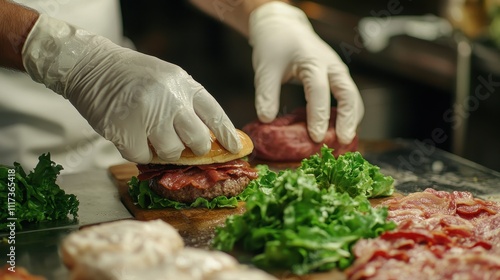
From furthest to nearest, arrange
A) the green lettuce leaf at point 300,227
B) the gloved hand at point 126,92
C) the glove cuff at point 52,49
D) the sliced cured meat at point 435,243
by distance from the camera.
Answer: the glove cuff at point 52,49
the gloved hand at point 126,92
the green lettuce leaf at point 300,227
the sliced cured meat at point 435,243

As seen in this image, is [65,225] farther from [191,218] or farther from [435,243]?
[435,243]

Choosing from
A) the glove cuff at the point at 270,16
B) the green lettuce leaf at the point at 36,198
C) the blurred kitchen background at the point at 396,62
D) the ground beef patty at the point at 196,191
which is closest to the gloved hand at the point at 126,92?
the ground beef patty at the point at 196,191

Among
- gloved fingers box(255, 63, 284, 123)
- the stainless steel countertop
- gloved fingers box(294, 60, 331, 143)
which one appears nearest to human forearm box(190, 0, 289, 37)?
gloved fingers box(255, 63, 284, 123)

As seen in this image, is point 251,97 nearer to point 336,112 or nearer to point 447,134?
point 447,134

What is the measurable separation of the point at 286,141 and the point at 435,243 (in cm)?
176

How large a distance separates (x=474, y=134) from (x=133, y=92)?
455 centimetres

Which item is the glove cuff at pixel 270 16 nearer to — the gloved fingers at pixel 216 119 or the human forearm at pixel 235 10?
the human forearm at pixel 235 10

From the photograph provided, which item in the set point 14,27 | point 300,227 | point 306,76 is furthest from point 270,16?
point 300,227

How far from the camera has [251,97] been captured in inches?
344

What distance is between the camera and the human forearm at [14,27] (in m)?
3.57

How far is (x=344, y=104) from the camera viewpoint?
185 inches

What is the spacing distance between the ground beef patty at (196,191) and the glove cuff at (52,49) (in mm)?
747

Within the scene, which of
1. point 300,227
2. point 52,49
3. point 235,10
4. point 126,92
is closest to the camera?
point 300,227

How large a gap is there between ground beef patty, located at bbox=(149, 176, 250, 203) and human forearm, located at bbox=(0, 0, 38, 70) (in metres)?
0.98
